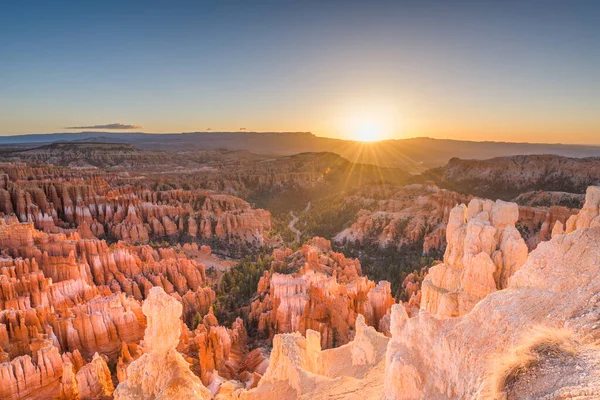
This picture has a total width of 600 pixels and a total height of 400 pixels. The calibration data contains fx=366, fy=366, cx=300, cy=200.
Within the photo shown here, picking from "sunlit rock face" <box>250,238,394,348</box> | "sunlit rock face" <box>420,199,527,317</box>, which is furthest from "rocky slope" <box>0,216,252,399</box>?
"sunlit rock face" <box>420,199,527,317</box>

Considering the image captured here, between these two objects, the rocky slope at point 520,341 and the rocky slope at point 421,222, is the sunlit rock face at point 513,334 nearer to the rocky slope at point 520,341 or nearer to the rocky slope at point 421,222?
the rocky slope at point 520,341

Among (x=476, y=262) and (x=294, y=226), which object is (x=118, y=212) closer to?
(x=294, y=226)

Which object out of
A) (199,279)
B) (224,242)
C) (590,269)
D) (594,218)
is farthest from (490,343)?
(224,242)

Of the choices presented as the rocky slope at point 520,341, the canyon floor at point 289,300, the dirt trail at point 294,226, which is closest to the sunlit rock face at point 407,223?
the canyon floor at point 289,300

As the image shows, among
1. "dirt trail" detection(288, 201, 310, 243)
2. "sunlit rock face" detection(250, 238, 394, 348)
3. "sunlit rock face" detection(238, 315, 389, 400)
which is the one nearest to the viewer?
"sunlit rock face" detection(238, 315, 389, 400)

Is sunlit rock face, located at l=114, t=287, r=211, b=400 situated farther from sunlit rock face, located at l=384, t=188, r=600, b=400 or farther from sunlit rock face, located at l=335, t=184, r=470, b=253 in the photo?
sunlit rock face, located at l=335, t=184, r=470, b=253
